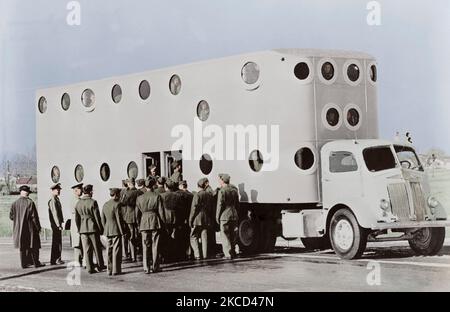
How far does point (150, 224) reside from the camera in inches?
506

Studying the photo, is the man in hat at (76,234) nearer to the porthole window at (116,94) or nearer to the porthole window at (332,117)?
the porthole window at (116,94)

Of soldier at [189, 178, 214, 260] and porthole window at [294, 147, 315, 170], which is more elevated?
porthole window at [294, 147, 315, 170]

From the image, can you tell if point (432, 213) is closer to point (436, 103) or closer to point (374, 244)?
point (436, 103)

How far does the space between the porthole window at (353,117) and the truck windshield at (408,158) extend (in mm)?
1114

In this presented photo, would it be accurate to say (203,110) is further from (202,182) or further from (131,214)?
(131,214)

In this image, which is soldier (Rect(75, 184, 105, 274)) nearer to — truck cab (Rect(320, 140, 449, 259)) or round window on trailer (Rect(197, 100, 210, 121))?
round window on trailer (Rect(197, 100, 210, 121))

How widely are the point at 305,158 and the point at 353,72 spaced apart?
5.98 feet

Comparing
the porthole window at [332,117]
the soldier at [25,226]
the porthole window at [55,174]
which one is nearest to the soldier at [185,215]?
the soldier at [25,226]

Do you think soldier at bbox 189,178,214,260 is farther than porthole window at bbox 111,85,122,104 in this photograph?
No

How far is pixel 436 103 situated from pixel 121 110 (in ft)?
20.3

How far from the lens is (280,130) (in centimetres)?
1373

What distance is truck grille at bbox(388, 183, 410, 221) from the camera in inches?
504

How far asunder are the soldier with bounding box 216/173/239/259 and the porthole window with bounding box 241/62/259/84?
68.2 inches

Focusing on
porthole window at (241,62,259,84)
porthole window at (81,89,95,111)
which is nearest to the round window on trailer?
porthole window at (241,62,259,84)
